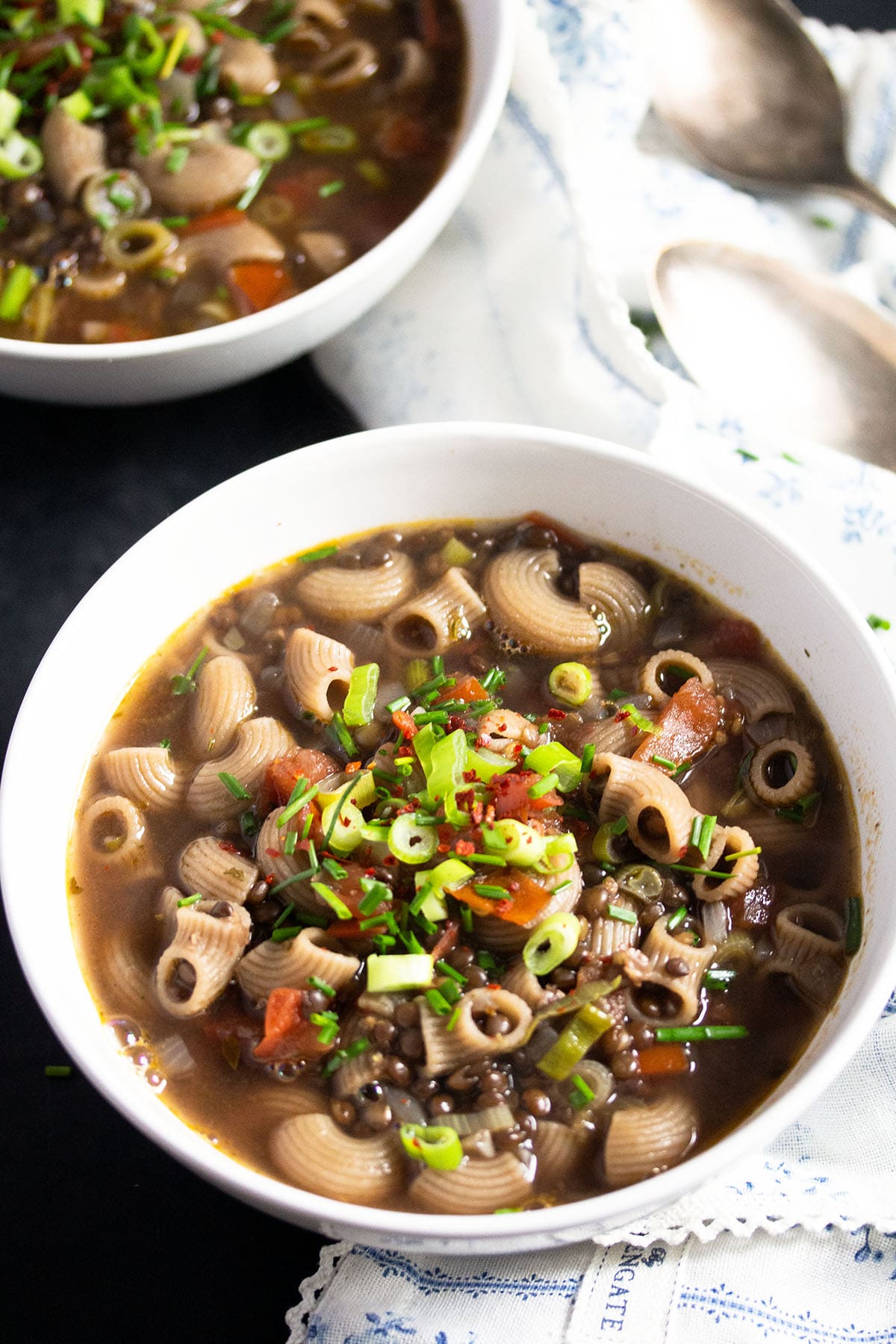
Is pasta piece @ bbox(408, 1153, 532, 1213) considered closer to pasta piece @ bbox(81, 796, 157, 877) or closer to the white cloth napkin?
the white cloth napkin

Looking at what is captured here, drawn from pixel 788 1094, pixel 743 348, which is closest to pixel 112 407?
pixel 743 348

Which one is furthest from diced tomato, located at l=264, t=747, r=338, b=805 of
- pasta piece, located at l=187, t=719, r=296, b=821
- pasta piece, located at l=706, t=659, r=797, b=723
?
pasta piece, located at l=706, t=659, r=797, b=723

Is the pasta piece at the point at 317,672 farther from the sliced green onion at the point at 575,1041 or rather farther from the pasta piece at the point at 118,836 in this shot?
the sliced green onion at the point at 575,1041

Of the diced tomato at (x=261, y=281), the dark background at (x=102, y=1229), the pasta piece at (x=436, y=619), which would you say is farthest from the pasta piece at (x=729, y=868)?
the diced tomato at (x=261, y=281)

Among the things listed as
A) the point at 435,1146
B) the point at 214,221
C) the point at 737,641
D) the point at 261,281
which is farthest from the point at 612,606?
the point at 214,221

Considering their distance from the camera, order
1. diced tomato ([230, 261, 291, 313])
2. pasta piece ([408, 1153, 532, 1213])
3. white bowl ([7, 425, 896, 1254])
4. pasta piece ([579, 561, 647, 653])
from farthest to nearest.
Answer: diced tomato ([230, 261, 291, 313])
pasta piece ([579, 561, 647, 653])
pasta piece ([408, 1153, 532, 1213])
white bowl ([7, 425, 896, 1254])

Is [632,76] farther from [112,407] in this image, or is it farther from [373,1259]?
[373,1259]
